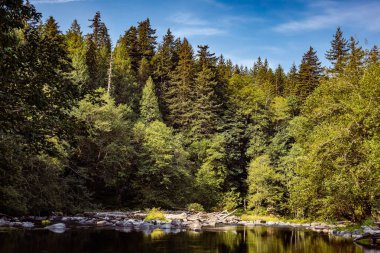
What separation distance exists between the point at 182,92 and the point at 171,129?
12537 mm

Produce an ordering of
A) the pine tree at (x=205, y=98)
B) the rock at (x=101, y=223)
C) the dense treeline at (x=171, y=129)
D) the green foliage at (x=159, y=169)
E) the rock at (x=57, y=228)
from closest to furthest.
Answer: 1. the dense treeline at (x=171, y=129)
2. the rock at (x=57, y=228)
3. the rock at (x=101, y=223)
4. the green foliage at (x=159, y=169)
5. the pine tree at (x=205, y=98)

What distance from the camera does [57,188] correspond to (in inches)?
1176

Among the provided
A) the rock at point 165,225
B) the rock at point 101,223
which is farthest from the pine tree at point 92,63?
the rock at point 165,225

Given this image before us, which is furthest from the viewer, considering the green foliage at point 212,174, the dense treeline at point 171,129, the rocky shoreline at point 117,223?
the green foliage at point 212,174

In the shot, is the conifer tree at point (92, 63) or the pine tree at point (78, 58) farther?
the conifer tree at point (92, 63)

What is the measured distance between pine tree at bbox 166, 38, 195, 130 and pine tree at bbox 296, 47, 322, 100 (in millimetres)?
19848

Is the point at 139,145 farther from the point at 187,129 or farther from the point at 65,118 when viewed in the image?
the point at 65,118

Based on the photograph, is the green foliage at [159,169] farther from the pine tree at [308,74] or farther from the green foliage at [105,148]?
the pine tree at [308,74]

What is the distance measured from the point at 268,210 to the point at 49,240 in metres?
36.4

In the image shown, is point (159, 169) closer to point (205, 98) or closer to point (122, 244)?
point (205, 98)

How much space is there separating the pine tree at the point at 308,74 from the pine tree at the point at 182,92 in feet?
65.1

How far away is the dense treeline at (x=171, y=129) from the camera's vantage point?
470 inches

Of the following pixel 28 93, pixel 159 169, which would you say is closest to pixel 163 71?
pixel 159 169

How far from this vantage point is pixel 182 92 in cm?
6391
